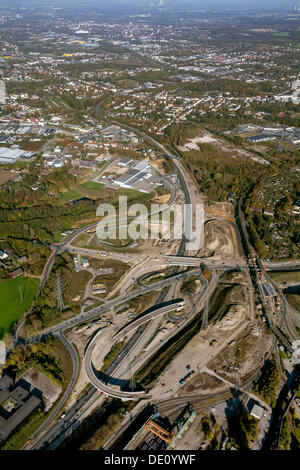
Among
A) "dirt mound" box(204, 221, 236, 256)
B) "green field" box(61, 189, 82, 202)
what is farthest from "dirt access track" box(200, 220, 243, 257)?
"green field" box(61, 189, 82, 202)

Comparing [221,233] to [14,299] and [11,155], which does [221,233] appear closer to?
[14,299]

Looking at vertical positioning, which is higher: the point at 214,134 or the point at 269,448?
the point at 214,134

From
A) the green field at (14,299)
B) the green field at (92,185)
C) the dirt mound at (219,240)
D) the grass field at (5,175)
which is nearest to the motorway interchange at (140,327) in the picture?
the green field at (14,299)

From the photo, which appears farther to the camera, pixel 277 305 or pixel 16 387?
pixel 277 305

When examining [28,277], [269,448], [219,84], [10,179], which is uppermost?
[219,84]

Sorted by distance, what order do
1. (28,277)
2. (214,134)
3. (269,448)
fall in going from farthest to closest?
(214,134) → (28,277) → (269,448)

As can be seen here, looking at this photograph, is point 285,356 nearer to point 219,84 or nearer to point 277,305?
point 277,305

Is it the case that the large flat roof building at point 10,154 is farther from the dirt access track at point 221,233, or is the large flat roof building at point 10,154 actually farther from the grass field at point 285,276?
the grass field at point 285,276
